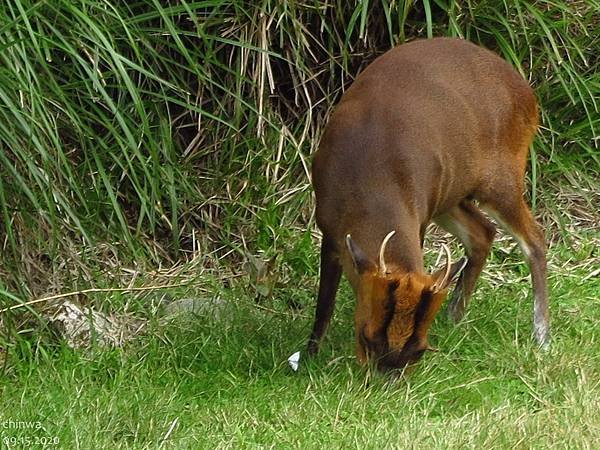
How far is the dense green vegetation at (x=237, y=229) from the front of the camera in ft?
17.1

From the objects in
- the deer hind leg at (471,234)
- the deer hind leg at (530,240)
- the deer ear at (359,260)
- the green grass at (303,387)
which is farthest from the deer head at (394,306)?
the deer hind leg at (471,234)

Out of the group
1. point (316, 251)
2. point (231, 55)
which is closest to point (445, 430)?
point (316, 251)


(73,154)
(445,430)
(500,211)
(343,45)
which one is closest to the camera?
(445,430)

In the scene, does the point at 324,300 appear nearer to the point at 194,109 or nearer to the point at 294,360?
the point at 294,360

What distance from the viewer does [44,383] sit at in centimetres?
542

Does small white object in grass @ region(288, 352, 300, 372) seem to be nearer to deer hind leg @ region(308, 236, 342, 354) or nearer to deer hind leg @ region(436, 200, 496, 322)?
deer hind leg @ region(308, 236, 342, 354)

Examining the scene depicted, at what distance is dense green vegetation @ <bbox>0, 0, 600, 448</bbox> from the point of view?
5199mm

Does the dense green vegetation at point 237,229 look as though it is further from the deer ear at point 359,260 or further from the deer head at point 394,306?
the deer ear at point 359,260

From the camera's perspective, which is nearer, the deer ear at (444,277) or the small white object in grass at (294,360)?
the deer ear at (444,277)

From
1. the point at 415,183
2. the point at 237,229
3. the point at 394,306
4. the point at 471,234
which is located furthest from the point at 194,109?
the point at 394,306

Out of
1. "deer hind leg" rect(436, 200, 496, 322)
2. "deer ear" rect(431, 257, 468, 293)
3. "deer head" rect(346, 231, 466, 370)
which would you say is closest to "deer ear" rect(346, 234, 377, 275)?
"deer head" rect(346, 231, 466, 370)

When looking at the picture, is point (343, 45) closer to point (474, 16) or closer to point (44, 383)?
point (474, 16)

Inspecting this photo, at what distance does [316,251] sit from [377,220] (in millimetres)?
1492

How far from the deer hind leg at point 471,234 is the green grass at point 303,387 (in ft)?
0.47
